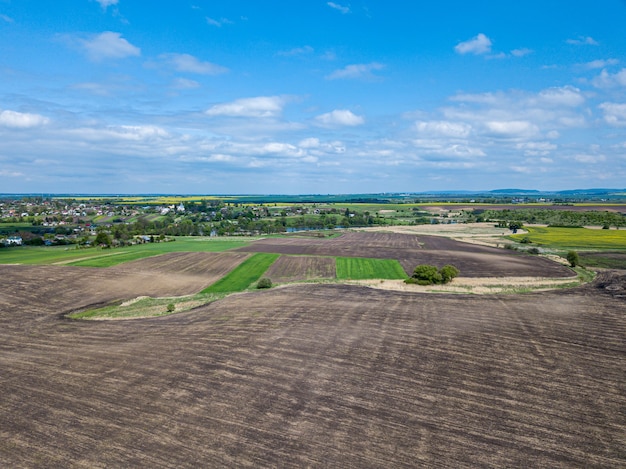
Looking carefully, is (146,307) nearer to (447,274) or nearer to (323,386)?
(323,386)

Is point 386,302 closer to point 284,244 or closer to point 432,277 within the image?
point 432,277

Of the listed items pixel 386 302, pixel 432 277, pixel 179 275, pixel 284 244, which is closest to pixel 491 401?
pixel 386 302

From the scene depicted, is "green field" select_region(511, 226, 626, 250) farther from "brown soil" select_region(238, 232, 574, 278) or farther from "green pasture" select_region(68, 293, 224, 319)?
"green pasture" select_region(68, 293, 224, 319)

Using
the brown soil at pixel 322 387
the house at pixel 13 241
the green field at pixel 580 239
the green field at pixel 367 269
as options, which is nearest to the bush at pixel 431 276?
the green field at pixel 367 269

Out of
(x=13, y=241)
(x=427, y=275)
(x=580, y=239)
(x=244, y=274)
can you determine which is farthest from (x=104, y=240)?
(x=580, y=239)

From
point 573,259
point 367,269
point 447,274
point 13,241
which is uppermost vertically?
point 573,259

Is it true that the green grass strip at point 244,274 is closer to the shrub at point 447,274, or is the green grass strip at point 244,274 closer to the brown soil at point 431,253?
the brown soil at point 431,253
